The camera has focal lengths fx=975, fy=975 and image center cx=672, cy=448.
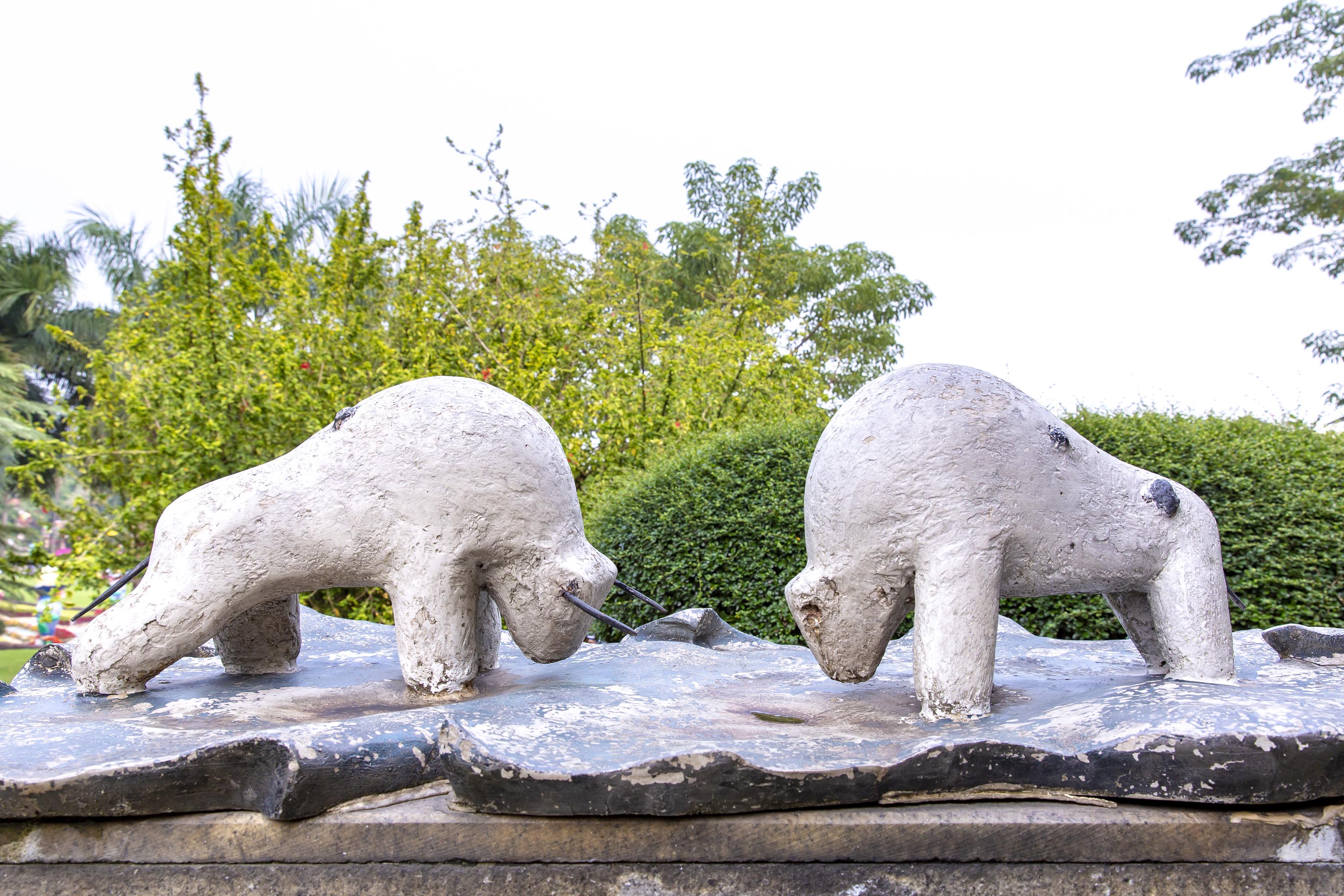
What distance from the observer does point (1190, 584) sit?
7.97ft

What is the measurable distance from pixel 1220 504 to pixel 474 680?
10.7 feet

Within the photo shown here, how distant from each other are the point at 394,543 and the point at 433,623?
0.24 meters

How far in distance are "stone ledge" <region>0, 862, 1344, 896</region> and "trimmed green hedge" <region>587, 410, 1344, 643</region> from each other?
7.23 feet

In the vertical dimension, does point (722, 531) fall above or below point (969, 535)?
above

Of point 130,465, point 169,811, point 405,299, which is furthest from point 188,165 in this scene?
point 169,811

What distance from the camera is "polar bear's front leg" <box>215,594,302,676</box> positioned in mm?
2943

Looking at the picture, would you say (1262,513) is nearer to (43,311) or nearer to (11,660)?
(11,660)

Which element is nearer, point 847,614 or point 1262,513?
point 847,614

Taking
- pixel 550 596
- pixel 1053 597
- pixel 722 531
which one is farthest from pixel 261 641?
pixel 1053 597

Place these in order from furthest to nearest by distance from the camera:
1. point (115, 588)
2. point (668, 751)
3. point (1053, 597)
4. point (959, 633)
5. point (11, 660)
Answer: point (11, 660) → point (1053, 597) → point (115, 588) → point (959, 633) → point (668, 751)

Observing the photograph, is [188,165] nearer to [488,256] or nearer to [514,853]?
[488,256]

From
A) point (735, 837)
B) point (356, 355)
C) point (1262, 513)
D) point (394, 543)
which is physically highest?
point (356, 355)

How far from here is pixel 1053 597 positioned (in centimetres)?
426

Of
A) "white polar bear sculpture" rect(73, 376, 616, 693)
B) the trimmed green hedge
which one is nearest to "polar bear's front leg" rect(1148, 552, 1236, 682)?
"white polar bear sculpture" rect(73, 376, 616, 693)
